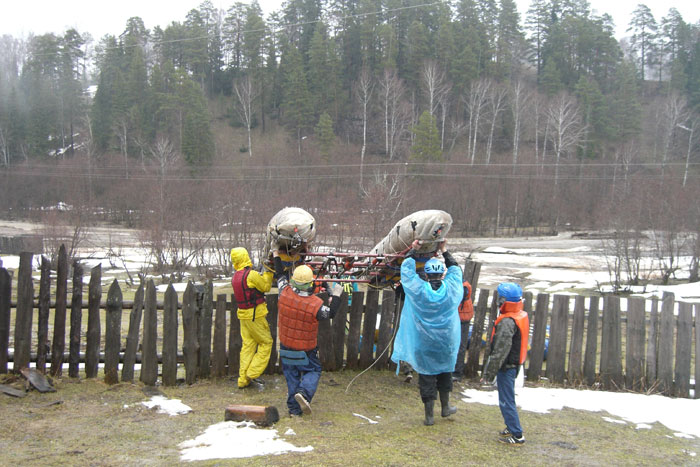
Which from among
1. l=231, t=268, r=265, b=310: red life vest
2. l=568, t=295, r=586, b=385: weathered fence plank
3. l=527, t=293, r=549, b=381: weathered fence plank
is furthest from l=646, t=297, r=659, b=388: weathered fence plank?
l=231, t=268, r=265, b=310: red life vest

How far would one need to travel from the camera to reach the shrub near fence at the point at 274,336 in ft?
21.2

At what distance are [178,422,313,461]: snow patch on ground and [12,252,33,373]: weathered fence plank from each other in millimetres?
2837

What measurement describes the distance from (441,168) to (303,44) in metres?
37.1

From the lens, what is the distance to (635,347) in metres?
7.37

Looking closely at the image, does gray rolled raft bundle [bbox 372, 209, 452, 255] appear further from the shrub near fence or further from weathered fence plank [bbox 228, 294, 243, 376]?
weathered fence plank [bbox 228, 294, 243, 376]

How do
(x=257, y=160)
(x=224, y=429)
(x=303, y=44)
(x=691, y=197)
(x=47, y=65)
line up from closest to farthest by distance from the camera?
1. (x=224, y=429)
2. (x=691, y=197)
3. (x=257, y=160)
4. (x=47, y=65)
5. (x=303, y=44)

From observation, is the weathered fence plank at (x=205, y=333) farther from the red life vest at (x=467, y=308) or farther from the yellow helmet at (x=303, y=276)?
the red life vest at (x=467, y=308)

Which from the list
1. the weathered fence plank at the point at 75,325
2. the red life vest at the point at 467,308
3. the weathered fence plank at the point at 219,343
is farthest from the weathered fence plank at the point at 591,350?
the weathered fence plank at the point at 75,325

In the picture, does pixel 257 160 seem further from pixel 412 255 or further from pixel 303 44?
pixel 412 255

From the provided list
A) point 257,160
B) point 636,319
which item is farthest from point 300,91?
point 636,319

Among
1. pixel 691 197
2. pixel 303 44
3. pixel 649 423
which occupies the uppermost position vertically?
pixel 303 44

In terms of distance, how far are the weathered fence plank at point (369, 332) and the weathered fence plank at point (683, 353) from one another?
408 centimetres

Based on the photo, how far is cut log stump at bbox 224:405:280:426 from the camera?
17.0ft

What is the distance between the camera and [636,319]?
739cm
